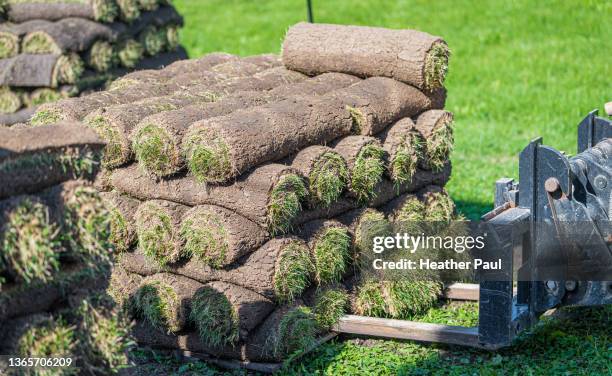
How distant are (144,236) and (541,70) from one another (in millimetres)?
10761

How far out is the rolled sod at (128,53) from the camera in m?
12.6

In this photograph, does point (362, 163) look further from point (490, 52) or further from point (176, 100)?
point (490, 52)

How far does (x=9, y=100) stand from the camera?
11836mm

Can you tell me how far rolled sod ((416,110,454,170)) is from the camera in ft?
26.4

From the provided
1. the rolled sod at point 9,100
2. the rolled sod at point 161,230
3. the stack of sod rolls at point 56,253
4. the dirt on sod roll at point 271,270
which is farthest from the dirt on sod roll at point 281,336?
the rolled sod at point 9,100

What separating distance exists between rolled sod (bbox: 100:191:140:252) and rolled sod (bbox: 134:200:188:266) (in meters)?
0.12

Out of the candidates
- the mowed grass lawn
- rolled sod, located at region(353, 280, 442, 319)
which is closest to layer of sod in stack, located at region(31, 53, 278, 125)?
the mowed grass lawn

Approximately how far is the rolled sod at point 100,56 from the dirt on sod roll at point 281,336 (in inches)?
259

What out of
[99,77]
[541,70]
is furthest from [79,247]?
[541,70]

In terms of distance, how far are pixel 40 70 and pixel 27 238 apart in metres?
7.99

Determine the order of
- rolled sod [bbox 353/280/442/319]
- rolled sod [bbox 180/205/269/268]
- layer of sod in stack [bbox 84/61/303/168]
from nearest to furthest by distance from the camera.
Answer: rolled sod [bbox 180/205/269/268]
layer of sod in stack [bbox 84/61/303/168]
rolled sod [bbox 353/280/442/319]

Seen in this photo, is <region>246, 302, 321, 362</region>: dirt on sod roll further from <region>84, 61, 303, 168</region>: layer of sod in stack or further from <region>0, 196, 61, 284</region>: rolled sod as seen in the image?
<region>0, 196, 61, 284</region>: rolled sod

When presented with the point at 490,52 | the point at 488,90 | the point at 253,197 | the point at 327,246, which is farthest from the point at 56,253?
the point at 490,52

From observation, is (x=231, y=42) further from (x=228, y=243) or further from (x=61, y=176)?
(x=61, y=176)
